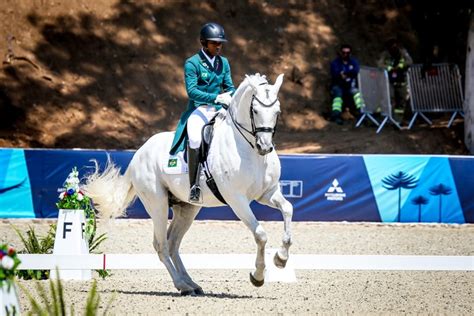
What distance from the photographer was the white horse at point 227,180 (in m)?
8.55

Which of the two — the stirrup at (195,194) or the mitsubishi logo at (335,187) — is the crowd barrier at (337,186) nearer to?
the mitsubishi logo at (335,187)

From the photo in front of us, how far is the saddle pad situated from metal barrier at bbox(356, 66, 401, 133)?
1191 cm

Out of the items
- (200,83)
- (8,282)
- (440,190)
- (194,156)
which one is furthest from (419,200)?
(8,282)

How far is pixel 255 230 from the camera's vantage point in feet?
28.4

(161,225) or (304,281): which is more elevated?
(161,225)

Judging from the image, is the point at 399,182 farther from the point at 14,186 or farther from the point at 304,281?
the point at 14,186

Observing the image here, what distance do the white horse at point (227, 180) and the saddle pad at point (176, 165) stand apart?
67 mm

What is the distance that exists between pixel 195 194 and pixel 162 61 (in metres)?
13.5

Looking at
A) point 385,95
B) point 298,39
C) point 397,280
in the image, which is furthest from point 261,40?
point 397,280

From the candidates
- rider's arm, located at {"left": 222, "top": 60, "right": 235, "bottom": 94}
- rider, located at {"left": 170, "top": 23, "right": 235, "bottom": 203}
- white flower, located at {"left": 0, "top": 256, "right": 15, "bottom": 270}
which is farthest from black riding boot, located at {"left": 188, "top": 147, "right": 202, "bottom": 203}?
white flower, located at {"left": 0, "top": 256, "right": 15, "bottom": 270}

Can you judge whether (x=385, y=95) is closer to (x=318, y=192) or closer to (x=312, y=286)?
(x=318, y=192)

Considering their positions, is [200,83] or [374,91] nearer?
[200,83]

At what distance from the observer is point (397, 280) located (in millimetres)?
10422

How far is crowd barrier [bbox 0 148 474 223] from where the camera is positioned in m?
15.1
